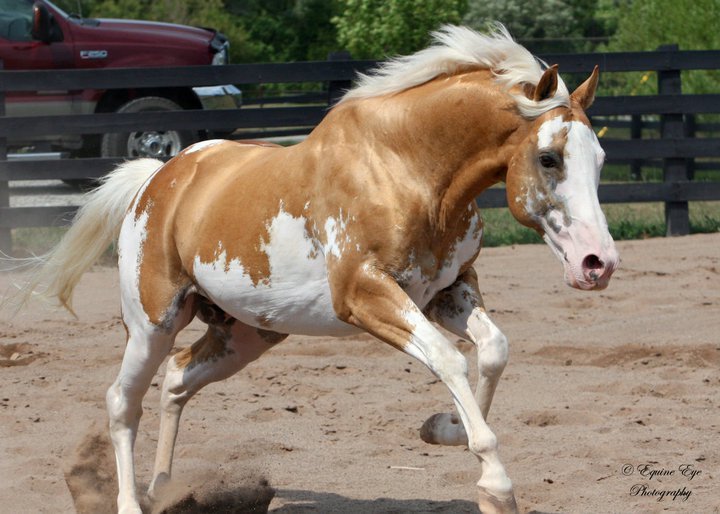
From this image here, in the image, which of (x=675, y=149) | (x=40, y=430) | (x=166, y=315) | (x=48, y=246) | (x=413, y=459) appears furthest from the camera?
(x=675, y=149)

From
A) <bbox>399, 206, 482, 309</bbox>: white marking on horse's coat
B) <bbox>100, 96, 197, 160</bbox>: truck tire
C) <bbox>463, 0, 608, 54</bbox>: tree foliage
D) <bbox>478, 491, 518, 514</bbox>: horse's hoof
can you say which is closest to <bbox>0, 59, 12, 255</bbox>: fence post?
<bbox>100, 96, 197, 160</bbox>: truck tire

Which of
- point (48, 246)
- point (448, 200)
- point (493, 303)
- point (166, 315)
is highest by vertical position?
point (448, 200)

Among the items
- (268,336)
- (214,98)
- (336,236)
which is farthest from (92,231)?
(214,98)

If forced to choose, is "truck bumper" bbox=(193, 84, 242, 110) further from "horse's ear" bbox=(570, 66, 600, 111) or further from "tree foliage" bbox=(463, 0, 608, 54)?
"tree foliage" bbox=(463, 0, 608, 54)

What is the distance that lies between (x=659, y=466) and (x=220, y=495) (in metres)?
1.76

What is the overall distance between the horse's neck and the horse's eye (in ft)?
0.53

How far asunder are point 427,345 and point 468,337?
414mm

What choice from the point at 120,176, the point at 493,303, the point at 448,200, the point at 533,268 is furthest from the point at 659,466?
the point at 533,268

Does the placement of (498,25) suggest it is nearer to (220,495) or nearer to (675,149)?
(220,495)

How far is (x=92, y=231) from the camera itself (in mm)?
4973

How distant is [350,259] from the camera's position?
369cm

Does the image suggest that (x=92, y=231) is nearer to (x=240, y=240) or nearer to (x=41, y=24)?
(x=240, y=240)

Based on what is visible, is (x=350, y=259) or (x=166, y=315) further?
(x=166, y=315)

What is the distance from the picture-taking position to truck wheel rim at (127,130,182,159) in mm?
10242
